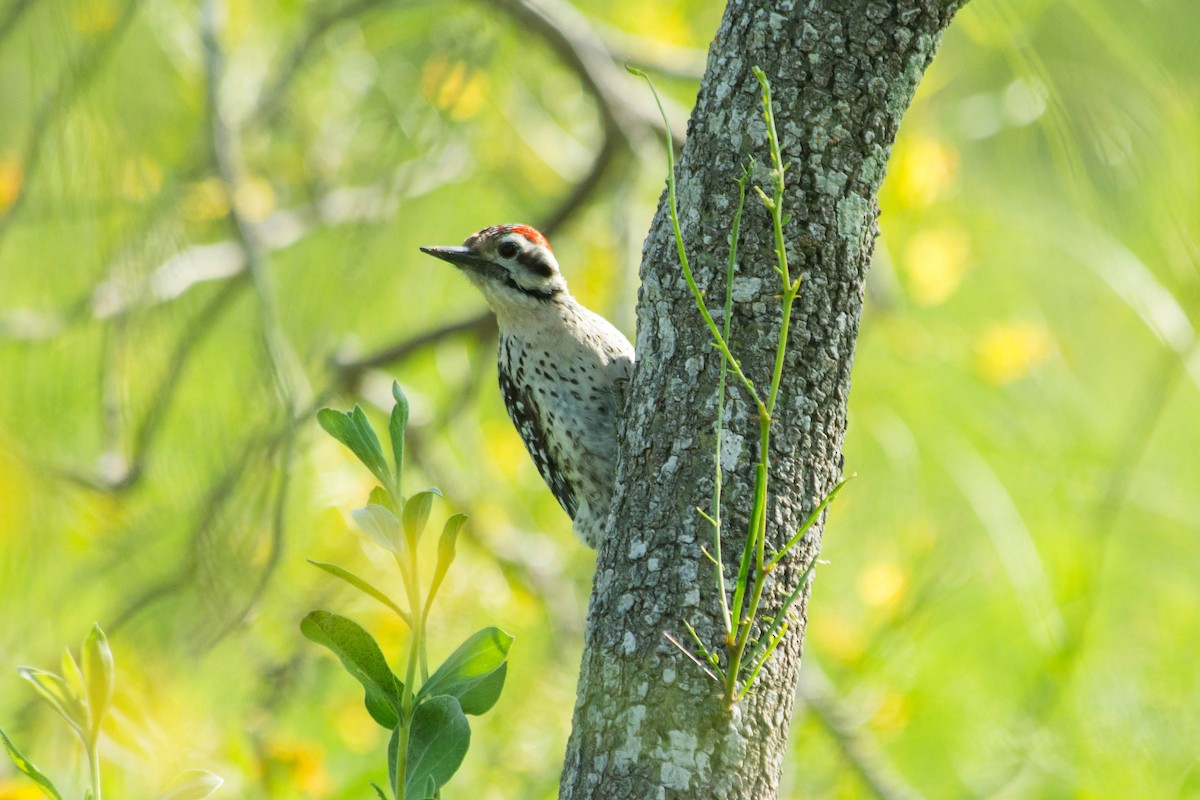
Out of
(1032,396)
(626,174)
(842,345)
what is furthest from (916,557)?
(842,345)

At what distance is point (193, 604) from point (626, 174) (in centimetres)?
233

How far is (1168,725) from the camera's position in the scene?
347cm

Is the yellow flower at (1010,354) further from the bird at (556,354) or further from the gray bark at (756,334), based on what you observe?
the gray bark at (756,334)

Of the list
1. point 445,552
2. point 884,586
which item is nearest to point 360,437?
point 445,552

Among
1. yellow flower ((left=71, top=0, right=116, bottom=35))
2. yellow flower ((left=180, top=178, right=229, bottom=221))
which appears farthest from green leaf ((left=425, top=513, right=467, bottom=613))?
yellow flower ((left=180, top=178, right=229, bottom=221))

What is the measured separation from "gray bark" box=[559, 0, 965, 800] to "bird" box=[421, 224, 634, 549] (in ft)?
5.29

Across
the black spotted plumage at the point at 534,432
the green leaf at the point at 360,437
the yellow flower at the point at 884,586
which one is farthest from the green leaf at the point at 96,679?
the yellow flower at the point at 884,586

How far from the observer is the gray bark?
1575 millimetres

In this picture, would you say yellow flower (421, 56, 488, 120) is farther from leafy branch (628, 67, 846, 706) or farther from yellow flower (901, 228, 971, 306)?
yellow flower (901, 228, 971, 306)

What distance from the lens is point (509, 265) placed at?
338 centimetres

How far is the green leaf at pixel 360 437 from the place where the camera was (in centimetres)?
120

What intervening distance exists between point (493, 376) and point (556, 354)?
1913 millimetres

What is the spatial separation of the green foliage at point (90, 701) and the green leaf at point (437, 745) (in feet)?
0.60

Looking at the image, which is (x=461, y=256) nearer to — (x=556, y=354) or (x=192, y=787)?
(x=556, y=354)
